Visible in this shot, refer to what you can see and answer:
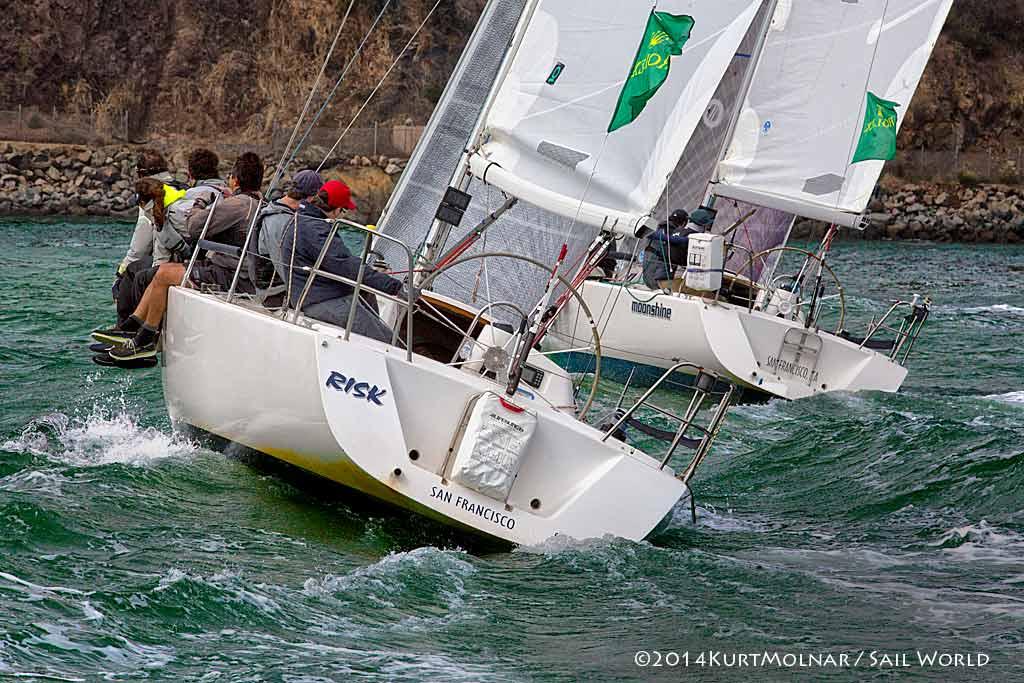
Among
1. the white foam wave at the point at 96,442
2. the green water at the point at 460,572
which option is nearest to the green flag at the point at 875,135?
the green water at the point at 460,572

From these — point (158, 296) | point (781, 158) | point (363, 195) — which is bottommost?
point (363, 195)

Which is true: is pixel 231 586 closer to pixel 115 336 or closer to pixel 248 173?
pixel 115 336

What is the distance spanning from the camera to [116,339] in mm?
7906

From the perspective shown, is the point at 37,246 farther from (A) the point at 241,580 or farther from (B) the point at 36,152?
(A) the point at 241,580

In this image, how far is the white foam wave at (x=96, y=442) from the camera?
25.2ft

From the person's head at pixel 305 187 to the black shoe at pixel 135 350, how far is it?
1.20 metres

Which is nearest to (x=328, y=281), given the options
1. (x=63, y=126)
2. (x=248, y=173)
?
(x=248, y=173)

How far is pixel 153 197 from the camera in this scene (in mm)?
8070

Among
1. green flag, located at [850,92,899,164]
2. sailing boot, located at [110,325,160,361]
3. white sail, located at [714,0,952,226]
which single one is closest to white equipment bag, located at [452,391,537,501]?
sailing boot, located at [110,325,160,361]

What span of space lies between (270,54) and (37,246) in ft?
63.5

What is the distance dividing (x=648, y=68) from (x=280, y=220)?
246 cm

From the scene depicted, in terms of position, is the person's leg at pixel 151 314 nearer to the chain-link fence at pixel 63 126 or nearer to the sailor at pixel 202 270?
the sailor at pixel 202 270

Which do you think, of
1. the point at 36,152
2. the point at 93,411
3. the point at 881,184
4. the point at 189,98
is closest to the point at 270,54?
the point at 189,98

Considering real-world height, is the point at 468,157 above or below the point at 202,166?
above
